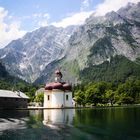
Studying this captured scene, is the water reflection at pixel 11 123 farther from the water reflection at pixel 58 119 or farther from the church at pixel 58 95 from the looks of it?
the church at pixel 58 95

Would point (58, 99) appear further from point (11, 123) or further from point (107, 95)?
point (11, 123)

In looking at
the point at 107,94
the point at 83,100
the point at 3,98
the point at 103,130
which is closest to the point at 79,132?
the point at 103,130

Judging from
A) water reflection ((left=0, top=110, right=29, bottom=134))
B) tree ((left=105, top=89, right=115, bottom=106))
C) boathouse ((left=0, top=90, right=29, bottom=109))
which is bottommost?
water reflection ((left=0, top=110, right=29, bottom=134))

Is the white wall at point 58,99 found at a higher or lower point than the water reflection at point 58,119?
higher

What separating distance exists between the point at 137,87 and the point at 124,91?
12.3 meters

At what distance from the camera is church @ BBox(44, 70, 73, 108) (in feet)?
432

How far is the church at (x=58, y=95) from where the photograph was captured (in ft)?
432

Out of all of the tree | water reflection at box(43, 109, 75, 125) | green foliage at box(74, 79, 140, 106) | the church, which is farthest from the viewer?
the tree

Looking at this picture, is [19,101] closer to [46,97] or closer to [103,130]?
[46,97]

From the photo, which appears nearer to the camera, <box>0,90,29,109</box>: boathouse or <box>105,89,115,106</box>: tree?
<box>0,90,29,109</box>: boathouse

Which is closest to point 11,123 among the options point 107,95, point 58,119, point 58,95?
point 58,119

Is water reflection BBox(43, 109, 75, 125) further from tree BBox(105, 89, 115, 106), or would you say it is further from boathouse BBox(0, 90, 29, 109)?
tree BBox(105, 89, 115, 106)

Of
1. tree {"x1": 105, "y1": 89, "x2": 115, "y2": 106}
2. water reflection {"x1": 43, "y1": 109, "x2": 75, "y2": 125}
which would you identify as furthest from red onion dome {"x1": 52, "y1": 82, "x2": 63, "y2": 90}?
water reflection {"x1": 43, "y1": 109, "x2": 75, "y2": 125}

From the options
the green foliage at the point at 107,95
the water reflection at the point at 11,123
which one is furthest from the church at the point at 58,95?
the water reflection at the point at 11,123
